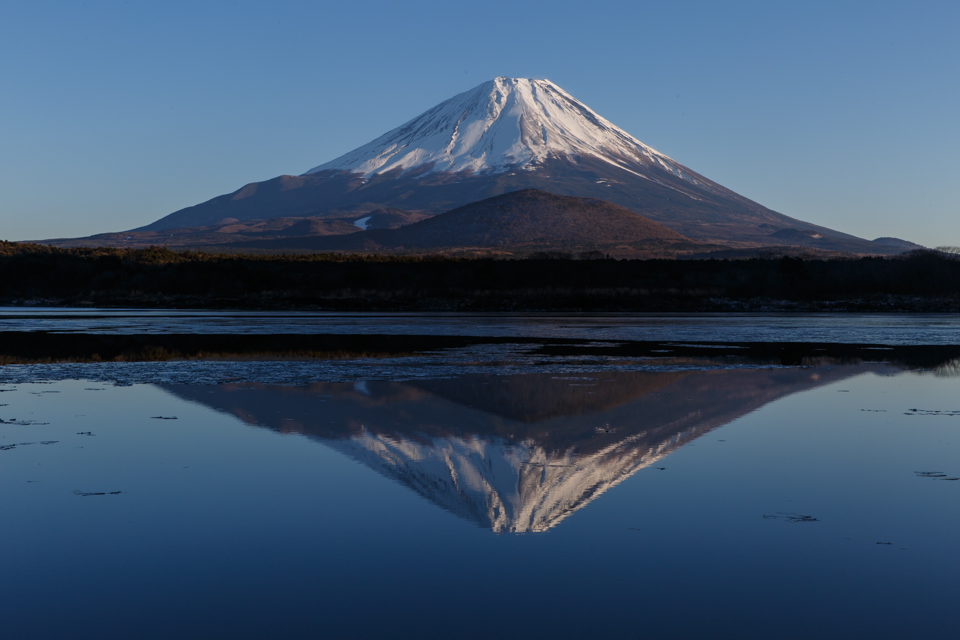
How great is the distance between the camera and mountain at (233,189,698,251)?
166750mm

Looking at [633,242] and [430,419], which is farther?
[633,242]

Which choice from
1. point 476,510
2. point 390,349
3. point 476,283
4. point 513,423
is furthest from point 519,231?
point 476,510

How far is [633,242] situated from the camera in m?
166

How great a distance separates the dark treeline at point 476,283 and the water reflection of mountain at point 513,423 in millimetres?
39134

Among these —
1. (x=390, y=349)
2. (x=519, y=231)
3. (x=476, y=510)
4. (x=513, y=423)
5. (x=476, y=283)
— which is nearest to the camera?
(x=476, y=510)

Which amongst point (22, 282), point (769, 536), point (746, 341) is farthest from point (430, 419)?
point (22, 282)

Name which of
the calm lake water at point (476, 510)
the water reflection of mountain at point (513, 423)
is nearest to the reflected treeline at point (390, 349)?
the water reflection of mountain at point (513, 423)

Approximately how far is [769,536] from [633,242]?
162344 mm

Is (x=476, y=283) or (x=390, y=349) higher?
(x=476, y=283)

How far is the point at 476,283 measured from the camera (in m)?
64.5

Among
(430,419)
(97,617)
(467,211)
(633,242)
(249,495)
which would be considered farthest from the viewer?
(467,211)

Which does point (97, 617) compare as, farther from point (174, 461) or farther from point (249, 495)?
point (174, 461)

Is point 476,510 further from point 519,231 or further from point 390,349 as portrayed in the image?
point 519,231

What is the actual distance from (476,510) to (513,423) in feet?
14.2
